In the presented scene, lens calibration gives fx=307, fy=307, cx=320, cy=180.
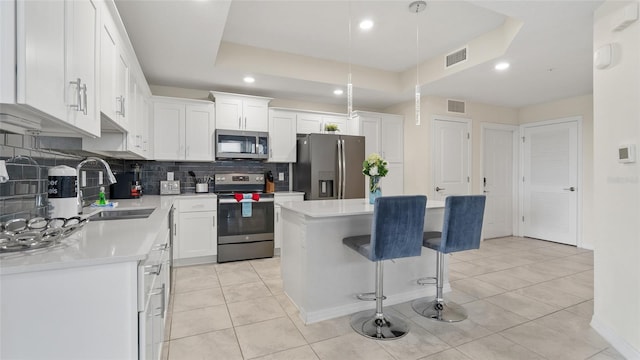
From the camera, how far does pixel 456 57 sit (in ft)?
12.4

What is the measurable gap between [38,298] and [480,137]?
5851mm

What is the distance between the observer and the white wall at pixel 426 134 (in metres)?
4.96

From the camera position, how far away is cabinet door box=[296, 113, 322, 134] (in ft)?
15.5

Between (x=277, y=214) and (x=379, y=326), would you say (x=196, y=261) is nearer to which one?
(x=277, y=214)

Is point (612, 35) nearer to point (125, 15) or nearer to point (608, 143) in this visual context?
point (608, 143)

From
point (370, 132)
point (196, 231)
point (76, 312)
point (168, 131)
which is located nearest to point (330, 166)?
point (370, 132)

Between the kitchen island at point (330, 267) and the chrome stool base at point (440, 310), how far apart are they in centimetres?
16

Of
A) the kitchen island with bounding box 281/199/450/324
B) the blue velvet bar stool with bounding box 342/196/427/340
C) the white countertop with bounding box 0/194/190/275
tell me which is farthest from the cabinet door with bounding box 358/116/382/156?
the white countertop with bounding box 0/194/190/275

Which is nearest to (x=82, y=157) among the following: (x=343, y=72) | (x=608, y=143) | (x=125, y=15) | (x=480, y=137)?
(x=125, y=15)

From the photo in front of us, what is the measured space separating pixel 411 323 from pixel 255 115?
331 cm

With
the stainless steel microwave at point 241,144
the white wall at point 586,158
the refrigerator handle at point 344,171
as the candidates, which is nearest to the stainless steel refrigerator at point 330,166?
the refrigerator handle at point 344,171

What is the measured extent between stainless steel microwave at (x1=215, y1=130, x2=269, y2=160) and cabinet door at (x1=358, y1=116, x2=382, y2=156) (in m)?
1.60

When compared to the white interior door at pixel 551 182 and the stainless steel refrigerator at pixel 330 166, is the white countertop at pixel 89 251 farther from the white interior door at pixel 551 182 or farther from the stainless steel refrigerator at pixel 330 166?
the white interior door at pixel 551 182

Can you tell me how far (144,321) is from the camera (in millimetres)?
1204
